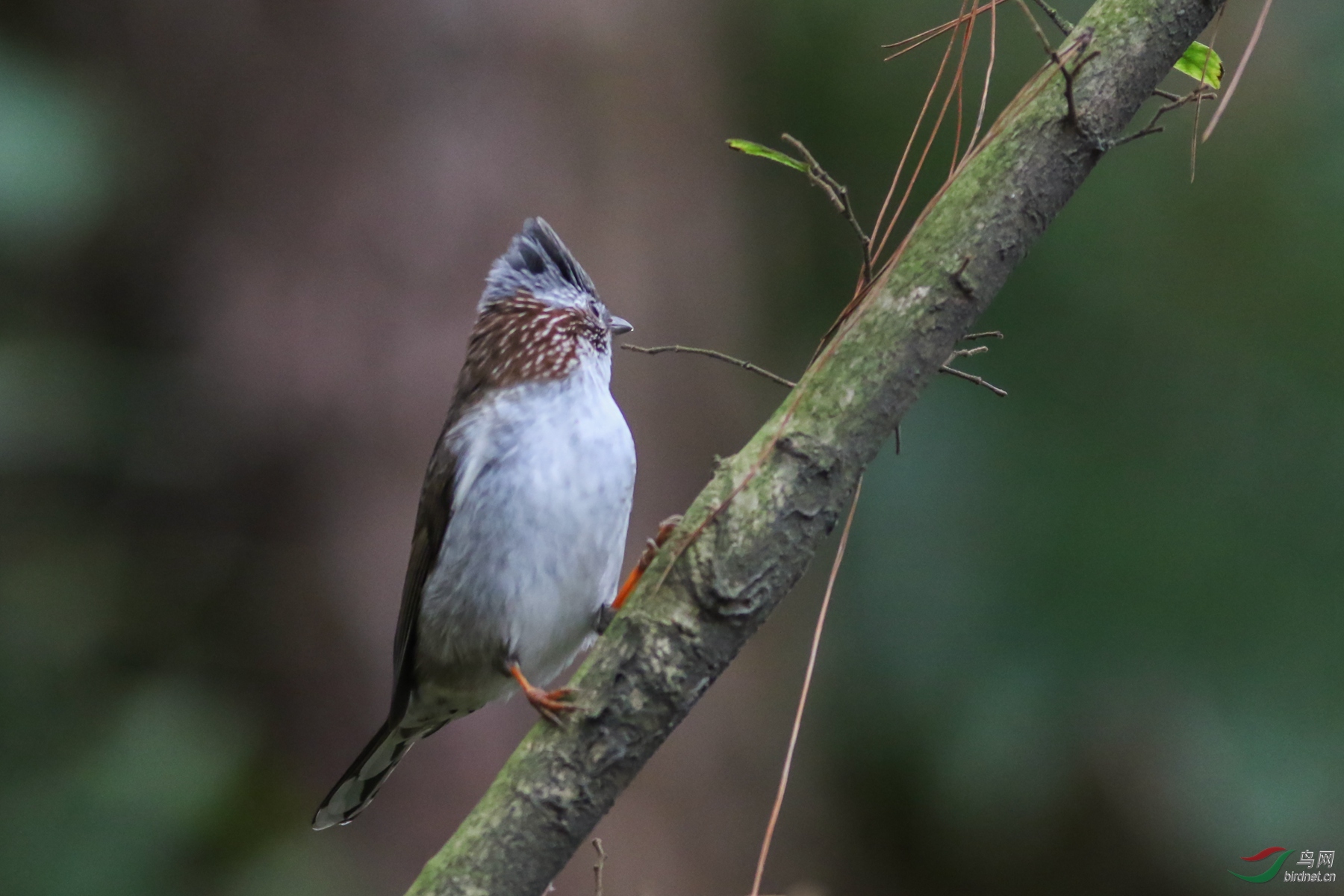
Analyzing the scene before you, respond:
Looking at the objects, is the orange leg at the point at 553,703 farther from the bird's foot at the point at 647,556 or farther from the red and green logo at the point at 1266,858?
the red and green logo at the point at 1266,858

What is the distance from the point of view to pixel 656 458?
5.57 m

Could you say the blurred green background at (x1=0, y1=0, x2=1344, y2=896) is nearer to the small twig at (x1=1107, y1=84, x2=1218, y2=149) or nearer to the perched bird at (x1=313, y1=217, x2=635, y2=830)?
the perched bird at (x1=313, y1=217, x2=635, y2=830)

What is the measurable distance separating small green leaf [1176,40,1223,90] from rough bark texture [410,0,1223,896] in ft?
0.58

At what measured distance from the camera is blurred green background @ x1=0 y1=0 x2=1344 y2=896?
453cm

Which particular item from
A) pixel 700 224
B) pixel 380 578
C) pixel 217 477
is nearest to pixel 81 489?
pixel 217 477

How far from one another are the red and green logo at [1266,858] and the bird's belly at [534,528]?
3.40 meters

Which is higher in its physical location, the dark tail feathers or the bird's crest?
the bird's crest

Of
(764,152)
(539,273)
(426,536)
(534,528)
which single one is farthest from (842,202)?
(426,536)

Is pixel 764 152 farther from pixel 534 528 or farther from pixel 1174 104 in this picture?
pixel 534 528

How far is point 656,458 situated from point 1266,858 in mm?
3288

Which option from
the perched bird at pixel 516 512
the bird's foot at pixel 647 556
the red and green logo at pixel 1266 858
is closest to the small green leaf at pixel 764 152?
the bird's foot at pixel 647 556

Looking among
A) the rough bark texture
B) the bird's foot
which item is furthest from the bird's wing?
the rough bark texture

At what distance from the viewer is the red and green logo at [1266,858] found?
15.3 ft

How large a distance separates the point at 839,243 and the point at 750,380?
98 centimetres
